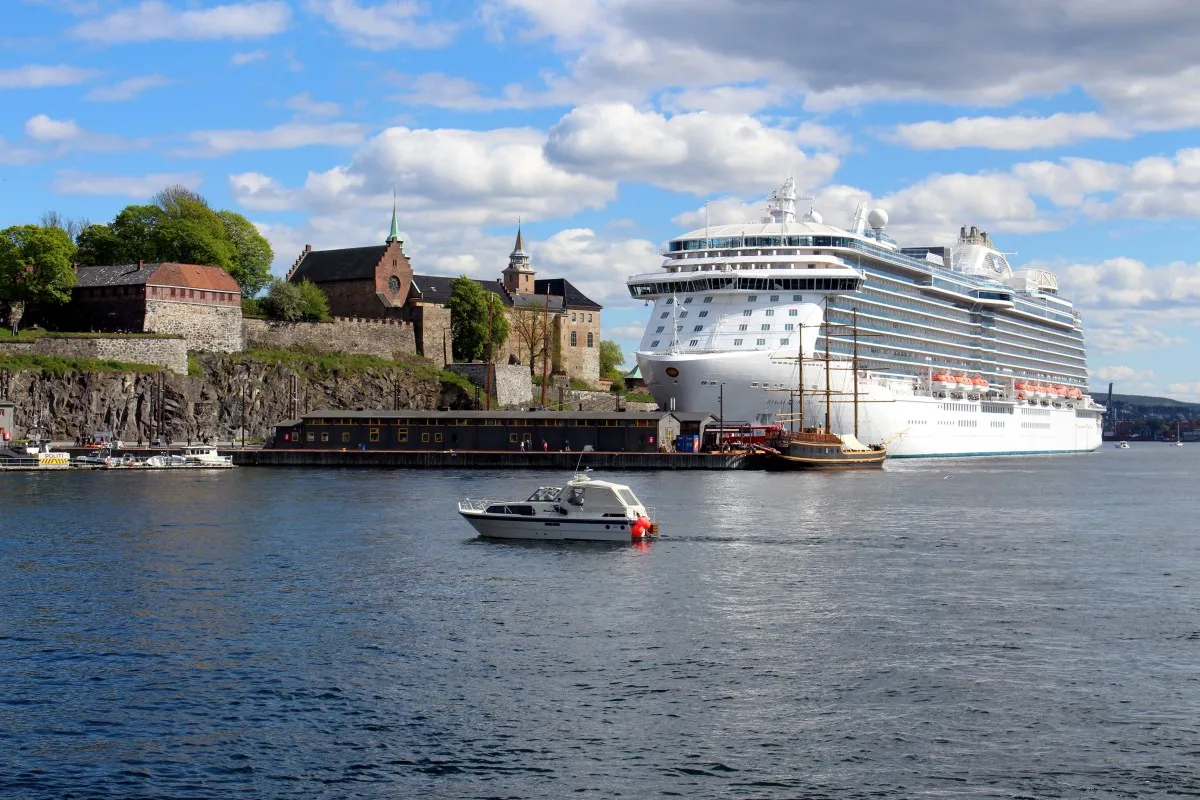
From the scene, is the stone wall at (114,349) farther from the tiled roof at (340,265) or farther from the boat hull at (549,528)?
the boat hull at (549,528)

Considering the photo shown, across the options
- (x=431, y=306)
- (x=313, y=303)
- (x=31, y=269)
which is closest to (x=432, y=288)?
(x=431, y=306)

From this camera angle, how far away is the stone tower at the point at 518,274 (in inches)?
5989

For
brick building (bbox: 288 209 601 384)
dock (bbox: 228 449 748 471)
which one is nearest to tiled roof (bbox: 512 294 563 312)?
brick building (bbox: 288 209 601 384)

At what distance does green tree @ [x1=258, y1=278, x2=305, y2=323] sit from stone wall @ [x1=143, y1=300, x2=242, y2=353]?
4.67m

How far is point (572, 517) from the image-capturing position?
45031 mm

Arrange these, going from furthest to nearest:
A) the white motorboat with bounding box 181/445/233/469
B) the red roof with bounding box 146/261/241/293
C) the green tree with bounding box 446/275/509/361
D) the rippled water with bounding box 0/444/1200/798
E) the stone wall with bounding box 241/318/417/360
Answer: the green tree with bounding box 446/275/509/361, the stone wall with bounding box 241/318/417/360, the red roof with bounding box 146/261/241/293, the white motorboat with bounding box 181/445/233/469, the rippled water with bounding box 0/444/1200/798

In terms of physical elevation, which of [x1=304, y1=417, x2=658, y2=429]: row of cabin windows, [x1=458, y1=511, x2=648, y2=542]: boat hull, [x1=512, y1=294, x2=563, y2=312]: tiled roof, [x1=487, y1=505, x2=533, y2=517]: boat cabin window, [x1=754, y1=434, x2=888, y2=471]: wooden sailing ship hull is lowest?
[x1=458, y1=511, x2=648, y2=542]: boat hull

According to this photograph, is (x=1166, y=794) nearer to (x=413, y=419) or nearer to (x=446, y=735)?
(x=446, y=735)

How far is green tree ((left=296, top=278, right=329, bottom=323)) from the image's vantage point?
112688 mm

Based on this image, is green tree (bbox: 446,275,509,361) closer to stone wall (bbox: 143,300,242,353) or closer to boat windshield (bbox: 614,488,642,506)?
stone wall (bbox: 143,300,242,353)

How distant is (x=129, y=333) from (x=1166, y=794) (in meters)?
89.9

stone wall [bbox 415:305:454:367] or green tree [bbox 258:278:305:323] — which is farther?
stone wall [bbox 415:305:454:367]

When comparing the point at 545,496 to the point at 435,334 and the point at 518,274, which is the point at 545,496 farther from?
the point at 518,274

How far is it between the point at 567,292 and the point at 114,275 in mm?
53087
